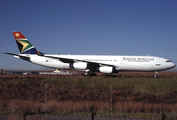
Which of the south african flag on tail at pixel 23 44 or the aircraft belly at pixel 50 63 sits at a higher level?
the south african flag on tail at pixel 23 44

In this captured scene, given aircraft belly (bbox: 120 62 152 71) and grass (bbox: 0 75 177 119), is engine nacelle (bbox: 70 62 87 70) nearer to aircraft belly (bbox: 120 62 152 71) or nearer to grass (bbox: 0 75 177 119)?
grass (bbox: 0 75 177 119)

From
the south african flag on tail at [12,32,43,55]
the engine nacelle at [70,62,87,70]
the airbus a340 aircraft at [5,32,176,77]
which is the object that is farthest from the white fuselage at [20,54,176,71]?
the south african flag on tail at [12,32,43,55]

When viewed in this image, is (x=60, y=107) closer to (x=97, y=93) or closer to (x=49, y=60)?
(x=97, y=93)

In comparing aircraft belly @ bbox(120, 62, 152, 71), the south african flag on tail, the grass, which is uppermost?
the south african flag on tail

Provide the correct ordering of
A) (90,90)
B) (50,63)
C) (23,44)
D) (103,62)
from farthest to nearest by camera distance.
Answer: (23,44), (50,63), (103,62), (90,90)

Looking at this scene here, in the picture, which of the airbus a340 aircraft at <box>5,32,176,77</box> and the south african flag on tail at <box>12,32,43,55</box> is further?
the south african flag on tail at <box>12,32,43,55</box>

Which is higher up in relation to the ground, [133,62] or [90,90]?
[133,62]

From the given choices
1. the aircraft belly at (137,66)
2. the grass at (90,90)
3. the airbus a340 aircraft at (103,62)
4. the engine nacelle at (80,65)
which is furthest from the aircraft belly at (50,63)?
the aircraft belly at (137,66)

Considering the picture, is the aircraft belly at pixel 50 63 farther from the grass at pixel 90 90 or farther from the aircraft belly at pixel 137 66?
the aircraft belly at pixel 137 66

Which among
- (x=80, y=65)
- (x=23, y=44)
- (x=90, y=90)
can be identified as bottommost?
(x=90, y=90)

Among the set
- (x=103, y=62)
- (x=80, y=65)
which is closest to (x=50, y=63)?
(x=80, y=65)

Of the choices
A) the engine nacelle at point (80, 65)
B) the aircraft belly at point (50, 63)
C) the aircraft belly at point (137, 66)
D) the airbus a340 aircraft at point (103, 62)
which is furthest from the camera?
the aircraft belly at point (50, 63)

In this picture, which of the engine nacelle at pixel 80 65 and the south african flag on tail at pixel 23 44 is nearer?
the engine nacelle at pixel 80 65

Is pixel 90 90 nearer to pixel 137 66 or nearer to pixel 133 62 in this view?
pixel 133 62
